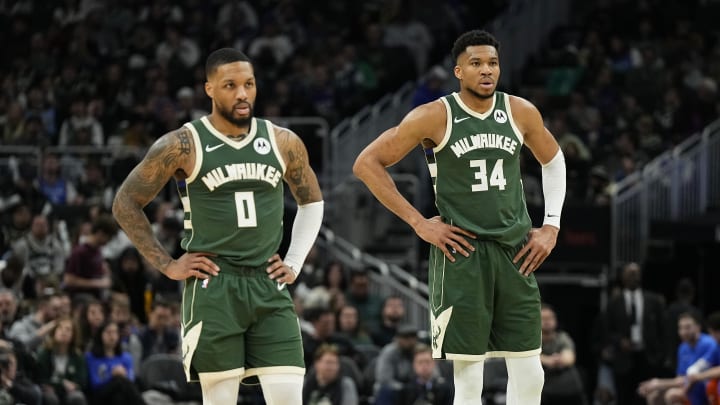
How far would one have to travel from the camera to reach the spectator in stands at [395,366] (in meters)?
15.2

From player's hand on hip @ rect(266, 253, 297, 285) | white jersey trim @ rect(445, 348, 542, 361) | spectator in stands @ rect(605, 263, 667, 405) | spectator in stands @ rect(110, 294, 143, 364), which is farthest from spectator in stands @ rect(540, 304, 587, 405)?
player's hand on hip @ rect(266, 253, 297, 285)

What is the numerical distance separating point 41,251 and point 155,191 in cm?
946

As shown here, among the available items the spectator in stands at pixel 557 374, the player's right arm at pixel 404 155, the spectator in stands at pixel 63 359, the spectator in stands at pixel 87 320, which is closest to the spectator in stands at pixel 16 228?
the spectator in stands at pixel 87 320

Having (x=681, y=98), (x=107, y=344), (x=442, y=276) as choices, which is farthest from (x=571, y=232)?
(x=442, y=276)

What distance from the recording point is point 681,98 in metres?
22.8

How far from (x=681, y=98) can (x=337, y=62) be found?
5.25 metres

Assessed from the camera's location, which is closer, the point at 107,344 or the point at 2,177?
the point at 107,344

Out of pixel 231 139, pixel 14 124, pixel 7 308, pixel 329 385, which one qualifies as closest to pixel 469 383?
pixel 231 139

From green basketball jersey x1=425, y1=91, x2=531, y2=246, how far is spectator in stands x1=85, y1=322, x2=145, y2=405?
257 inches

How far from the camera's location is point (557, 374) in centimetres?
1630

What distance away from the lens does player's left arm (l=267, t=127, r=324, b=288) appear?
27.8ft

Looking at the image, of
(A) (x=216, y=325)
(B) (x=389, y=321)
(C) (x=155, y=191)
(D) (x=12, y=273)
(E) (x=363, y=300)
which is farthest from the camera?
(E) (x=363, y=300)

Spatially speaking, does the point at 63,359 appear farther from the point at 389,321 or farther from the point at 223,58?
the point at 223,58

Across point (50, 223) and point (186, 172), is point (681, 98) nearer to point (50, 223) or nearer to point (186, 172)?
point (50, 223)
